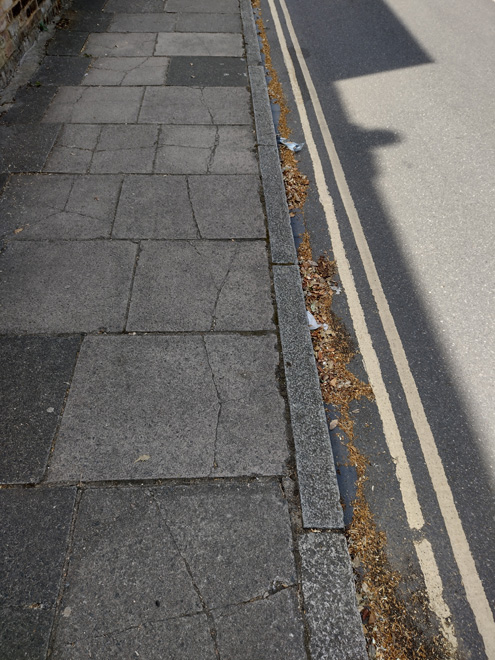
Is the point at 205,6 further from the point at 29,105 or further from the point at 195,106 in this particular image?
the point at 29,105

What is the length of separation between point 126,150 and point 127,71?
2.73 meters

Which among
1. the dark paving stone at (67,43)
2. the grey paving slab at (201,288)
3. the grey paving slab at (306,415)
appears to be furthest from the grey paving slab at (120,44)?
the grey paving slab at (306,415)

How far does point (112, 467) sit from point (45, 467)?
1.49ft

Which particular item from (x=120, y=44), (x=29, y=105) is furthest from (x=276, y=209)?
(x=120, y=44)

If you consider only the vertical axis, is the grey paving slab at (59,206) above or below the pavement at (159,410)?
above

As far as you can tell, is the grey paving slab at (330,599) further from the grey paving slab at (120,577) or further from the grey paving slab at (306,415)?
the grey paving slab at (120,577)

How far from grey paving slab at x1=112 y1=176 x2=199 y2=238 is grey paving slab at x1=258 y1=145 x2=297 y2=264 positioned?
0.86 m

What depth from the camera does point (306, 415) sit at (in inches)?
140

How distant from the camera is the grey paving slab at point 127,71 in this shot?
25.6 feet

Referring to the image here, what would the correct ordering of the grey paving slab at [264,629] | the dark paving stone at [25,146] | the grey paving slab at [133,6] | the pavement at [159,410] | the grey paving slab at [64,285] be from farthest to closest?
the grey paving slab at [133,6] < the dark paving stone at [25,146] < the grey paving slab at [64,285] < the pavement at [159,410] < the grey paving slab at [264,629]

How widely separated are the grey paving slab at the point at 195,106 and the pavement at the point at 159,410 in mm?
252

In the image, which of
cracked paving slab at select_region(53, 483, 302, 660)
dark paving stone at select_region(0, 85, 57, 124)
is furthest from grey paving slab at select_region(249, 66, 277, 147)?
cracked paving slab at select_region(53, 483, 302, 660)

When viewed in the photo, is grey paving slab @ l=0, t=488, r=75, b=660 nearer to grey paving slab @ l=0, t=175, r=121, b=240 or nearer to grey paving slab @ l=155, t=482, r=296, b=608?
grey paving slab @ l=155, t=482, r=296, b=608

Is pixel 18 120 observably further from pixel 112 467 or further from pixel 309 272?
pixel 112 467
